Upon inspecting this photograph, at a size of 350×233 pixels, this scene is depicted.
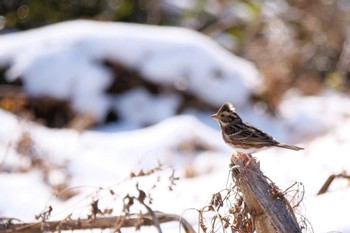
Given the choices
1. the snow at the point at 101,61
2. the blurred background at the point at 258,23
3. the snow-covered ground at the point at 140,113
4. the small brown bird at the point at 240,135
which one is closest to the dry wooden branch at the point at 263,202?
the small brown bird at the point at 240,135

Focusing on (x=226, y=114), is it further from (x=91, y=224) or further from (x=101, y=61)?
(x=101, y=61)

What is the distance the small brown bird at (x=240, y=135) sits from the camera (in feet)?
13.3

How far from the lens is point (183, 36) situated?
10.1 m

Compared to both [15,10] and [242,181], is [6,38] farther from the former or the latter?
[242,181]

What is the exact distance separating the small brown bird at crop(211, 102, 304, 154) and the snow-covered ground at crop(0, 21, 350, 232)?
199cm

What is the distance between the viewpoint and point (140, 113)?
932 centimetres

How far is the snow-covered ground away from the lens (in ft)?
23.2

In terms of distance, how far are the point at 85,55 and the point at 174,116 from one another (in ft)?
4.36

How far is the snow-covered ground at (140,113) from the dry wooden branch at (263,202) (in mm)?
2439

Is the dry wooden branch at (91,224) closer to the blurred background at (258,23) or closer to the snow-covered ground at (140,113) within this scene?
the snow-covered ground at (140,113)

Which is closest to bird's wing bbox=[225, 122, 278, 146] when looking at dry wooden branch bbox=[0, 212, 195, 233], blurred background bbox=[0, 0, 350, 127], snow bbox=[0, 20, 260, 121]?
dry wooden branch bbox=[0, 212, 195, 233]

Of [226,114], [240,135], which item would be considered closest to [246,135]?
[240,135]

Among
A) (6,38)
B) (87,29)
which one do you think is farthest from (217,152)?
(6,38)

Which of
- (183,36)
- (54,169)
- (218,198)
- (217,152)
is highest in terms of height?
(183,36)
